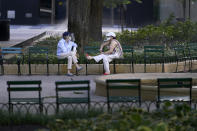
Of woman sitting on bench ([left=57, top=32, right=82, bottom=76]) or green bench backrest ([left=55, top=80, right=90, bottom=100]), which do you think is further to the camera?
woman sitting on bench ([left=57, top=32, right=82, bottom=76])

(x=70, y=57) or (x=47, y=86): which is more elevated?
(x=70, y=57)

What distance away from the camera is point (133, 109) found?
11328mm

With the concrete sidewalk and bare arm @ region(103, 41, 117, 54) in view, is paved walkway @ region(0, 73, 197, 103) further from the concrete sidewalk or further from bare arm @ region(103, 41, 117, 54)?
bare arm @ region(103, 41, 117, 54)

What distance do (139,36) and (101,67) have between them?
782 cm

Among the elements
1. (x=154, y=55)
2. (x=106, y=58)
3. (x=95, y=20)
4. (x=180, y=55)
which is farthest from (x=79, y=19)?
(x=95, y=20)

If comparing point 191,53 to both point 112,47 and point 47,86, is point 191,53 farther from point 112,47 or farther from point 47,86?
point 47,86

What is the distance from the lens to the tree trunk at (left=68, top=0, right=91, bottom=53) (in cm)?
2575

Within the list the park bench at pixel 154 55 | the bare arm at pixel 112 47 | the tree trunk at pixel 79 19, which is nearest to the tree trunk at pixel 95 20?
the tree trunk at pixel 79 19

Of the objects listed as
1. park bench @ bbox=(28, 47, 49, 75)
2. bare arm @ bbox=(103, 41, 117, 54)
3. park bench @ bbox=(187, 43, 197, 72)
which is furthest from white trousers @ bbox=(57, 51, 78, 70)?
park bench @ bbox=(187, 43, 197, 72)

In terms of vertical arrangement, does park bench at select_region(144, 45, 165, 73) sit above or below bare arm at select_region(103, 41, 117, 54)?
below

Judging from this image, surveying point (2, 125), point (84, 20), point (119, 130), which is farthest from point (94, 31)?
point (119, 130)

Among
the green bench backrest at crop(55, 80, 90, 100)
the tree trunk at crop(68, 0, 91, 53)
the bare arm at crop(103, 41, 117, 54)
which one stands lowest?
the green bench backrest at crop(55, 80, 90, 100)

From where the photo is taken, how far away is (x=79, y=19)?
25.8 m

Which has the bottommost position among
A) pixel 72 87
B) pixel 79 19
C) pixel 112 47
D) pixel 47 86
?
pixel 47 86
